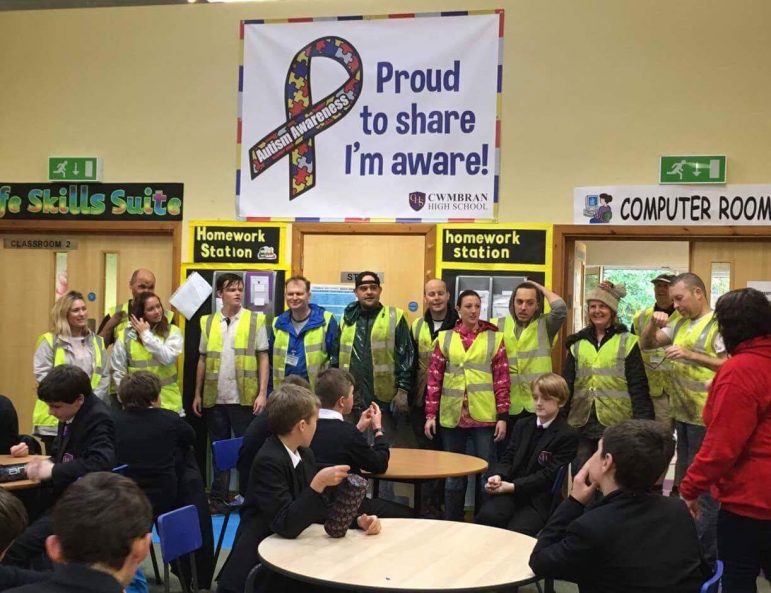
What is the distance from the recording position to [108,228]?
7527 millimetres

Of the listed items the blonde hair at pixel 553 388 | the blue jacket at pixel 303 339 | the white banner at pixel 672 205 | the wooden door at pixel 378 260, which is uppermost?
the white banner at pixel 672 205

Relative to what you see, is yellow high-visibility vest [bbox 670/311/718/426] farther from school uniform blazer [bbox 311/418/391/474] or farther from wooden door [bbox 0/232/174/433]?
wooden door [bbox 0/232/174/433]

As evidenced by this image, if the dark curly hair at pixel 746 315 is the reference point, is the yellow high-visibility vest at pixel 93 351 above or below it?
below

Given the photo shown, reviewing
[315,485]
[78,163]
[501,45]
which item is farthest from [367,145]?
[315,485]

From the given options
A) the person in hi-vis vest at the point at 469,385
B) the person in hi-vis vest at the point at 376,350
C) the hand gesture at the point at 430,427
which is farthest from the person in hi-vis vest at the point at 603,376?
the person in hi-vis vest at the point at 376,350

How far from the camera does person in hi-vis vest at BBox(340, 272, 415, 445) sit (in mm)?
6410

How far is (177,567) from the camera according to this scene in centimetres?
461

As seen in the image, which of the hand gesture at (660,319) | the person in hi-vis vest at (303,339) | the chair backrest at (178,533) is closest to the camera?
the chair backrest at (178,533)

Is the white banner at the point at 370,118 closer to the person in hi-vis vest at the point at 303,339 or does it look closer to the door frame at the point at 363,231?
the door frame at the point at 363,231

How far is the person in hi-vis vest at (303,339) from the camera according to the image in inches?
259

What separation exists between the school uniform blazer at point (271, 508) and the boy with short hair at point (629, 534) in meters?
0.84

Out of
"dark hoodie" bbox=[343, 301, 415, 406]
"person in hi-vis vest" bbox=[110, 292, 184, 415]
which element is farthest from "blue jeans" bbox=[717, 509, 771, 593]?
"person in hi-vis vest" bbox=[110, 292, 184, 415]

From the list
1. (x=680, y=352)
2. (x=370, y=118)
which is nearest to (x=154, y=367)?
(x=370, y=118)

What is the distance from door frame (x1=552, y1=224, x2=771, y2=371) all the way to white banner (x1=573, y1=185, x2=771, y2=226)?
0.04m
